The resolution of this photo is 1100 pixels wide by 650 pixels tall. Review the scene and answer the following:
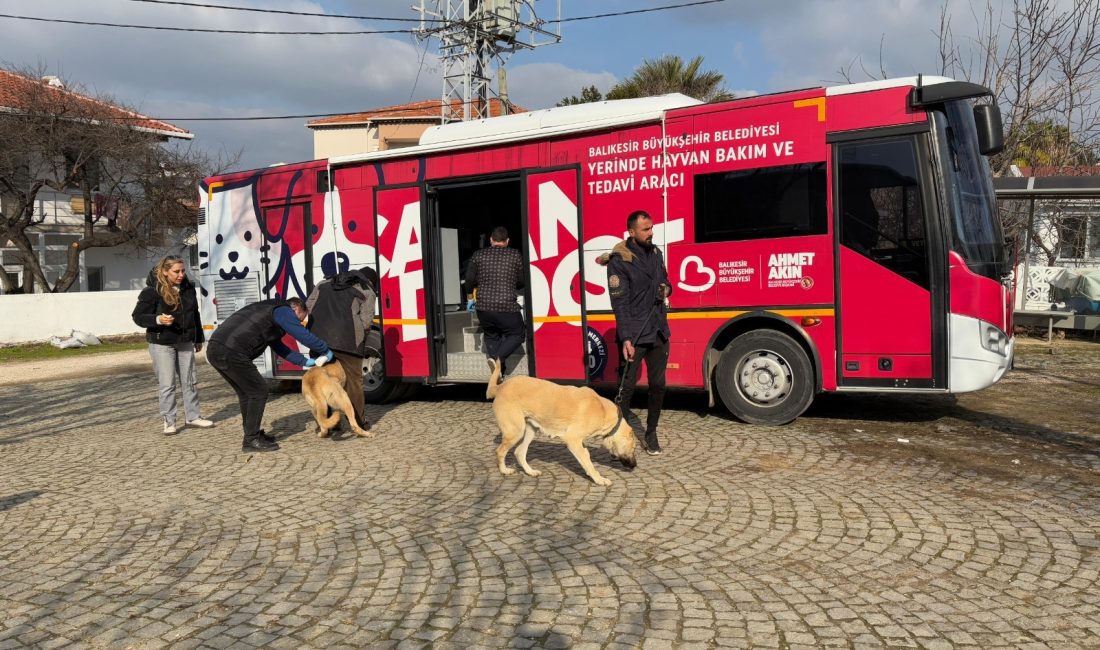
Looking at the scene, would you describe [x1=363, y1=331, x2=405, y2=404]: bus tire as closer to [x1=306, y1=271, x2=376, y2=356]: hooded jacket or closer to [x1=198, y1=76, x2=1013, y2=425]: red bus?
[x1=198, y1=76, x2=1013, y2=425]: red bus

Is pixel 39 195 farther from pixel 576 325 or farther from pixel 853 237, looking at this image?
pixel 853 237

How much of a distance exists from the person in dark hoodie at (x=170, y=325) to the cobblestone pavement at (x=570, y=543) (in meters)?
0.94

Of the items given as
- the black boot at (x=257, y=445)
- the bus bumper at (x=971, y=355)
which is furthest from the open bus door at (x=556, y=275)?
the bus bumper at (x=971, y=355)

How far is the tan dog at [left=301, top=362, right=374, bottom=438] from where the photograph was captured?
737cm

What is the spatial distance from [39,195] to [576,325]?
2715 cm

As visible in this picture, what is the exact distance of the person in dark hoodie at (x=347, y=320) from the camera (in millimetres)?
7570

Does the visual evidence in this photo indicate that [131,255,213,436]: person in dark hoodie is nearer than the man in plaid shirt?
Yes

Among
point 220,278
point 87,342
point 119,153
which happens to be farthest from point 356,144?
point 220,278

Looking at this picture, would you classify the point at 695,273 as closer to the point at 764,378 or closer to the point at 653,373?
the point at 764,378

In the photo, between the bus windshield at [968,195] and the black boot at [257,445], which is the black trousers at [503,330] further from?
the bus windshield at [968,195]

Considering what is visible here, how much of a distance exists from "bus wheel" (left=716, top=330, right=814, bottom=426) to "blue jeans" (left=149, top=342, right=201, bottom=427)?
5.70m

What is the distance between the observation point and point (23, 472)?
6676 mm

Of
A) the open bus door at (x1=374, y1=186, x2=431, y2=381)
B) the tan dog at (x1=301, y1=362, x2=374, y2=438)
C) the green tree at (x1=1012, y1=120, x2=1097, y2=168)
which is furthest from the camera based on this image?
the green tree at (x1=1012, y1=120, x2=1097, y2=168)

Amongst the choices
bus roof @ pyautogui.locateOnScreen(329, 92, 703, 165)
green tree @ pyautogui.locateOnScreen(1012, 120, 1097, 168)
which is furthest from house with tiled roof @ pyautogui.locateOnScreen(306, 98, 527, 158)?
bus roof @ pyautogui.locateOnScreen(329, 92, 703, 165)
